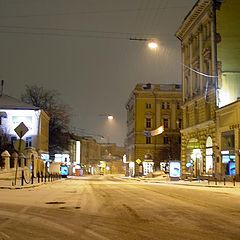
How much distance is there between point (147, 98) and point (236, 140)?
186ft

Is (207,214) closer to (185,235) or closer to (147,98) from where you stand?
(185,235)

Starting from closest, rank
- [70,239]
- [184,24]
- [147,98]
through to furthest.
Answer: [70,239], [184,24], [147,98]

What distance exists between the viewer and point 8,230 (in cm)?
1011

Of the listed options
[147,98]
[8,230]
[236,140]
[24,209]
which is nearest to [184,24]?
[236,140]

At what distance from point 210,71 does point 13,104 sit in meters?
34.0

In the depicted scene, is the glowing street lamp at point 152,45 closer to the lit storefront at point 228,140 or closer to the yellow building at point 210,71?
the lit storefront at point 228,140

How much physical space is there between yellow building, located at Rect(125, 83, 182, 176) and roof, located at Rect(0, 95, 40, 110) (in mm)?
31144

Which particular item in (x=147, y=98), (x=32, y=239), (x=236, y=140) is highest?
(x=147, y=98)

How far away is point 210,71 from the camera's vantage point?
5109cm

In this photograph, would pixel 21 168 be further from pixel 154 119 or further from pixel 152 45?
pixel 154 119

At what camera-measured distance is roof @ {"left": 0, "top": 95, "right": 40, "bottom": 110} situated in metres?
72.0

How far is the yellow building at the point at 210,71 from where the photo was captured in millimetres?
49719

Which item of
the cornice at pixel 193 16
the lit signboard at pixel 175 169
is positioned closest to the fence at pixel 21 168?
the lit signboard at pixel 175 169

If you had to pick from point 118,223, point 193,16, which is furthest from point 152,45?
point 193,16
